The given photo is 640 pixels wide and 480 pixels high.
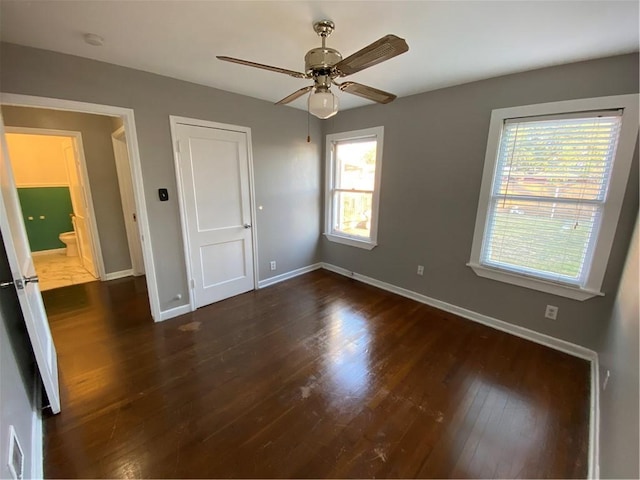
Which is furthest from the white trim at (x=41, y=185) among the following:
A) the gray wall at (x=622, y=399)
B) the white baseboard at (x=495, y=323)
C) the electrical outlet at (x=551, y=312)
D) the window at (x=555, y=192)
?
the electrical outlet at (x=551, y=312)

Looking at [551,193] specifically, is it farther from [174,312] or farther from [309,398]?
[174,312]

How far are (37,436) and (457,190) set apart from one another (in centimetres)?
369

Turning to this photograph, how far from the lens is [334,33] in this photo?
1724 mm

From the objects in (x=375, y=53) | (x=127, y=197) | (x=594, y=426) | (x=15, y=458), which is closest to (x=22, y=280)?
(x=15, y=458)

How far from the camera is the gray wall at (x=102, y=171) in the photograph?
3.20 meters

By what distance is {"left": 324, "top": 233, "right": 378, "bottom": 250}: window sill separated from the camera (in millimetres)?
A: 3696

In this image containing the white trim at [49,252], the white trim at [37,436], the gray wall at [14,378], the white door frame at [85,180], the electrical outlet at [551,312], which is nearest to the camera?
the gray wall at [14,378]

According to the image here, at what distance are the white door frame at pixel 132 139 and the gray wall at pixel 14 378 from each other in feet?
3.11

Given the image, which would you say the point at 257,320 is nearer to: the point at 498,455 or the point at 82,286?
the point at 498,455

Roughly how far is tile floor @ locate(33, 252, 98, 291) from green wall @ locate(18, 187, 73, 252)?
28cm

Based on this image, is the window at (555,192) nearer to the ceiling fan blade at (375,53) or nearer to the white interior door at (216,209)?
the ceiling fan blade at (375,53)

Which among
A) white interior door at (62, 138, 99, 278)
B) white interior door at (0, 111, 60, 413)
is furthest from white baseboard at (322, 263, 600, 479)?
white interior door at (62, 138, 99, 278)

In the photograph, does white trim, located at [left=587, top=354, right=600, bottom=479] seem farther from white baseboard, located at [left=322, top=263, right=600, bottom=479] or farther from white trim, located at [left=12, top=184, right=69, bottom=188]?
white trim, located at [left=12, top=184, right=69, bottom=188]

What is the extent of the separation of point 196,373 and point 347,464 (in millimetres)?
1288
